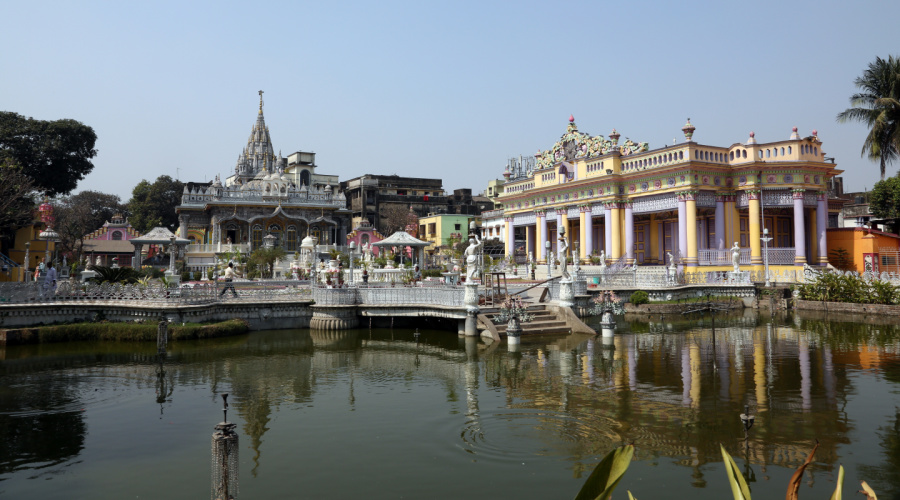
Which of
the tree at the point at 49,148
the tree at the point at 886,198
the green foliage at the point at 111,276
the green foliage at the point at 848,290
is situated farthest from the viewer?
the tree at the point at 49,148

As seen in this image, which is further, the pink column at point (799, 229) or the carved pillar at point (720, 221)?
the carved pillar at point (720, 221)

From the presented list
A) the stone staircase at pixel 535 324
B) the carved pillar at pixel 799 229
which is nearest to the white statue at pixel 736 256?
the carved pillar at pixel 799 229

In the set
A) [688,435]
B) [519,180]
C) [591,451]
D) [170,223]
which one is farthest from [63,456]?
[170,223]

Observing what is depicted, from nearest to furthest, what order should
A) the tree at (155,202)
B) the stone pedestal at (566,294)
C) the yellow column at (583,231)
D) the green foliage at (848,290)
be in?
1. the stone pedestal at (566,294)
2. the green foliage at (848,290)
3. the yellow column at (583,231)
4. the tree at (155,202)

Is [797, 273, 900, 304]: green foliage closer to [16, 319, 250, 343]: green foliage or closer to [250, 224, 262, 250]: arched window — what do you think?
[16, 319, 250, 343]: green foliage

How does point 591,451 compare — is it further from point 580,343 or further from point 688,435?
point 580,343

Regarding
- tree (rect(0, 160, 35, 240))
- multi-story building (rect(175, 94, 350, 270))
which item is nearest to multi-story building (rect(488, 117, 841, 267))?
multi-story building (rect(175, 94, 350, 270))

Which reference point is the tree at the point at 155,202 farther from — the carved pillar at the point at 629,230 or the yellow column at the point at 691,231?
the yellow column at the point at 691,231

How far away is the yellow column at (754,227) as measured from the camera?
27906 mm

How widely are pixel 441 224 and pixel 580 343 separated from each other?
4472 centimetres

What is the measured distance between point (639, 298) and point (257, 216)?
35986 mm

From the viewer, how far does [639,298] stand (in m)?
25.3

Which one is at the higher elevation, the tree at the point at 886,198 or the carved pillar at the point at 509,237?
the tree at the point at 886,198

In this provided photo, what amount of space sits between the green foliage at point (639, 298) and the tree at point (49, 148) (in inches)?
1468
